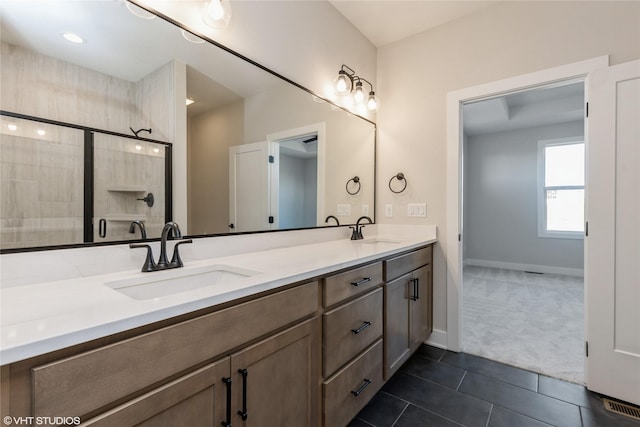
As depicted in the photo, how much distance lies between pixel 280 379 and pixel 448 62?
2.58 meters

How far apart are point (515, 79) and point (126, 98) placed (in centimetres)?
243

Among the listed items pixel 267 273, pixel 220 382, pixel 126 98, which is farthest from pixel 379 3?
pixel 220 382

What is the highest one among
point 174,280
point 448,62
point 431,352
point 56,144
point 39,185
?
point 448,62

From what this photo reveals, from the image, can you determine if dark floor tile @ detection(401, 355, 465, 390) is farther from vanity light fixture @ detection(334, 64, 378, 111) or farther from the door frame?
vanity light fixture @ detection(334, 64, 378, 111)

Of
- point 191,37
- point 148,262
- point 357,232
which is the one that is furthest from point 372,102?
point 148,262

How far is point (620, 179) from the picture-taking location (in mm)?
1694

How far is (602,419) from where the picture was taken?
155 centimetres

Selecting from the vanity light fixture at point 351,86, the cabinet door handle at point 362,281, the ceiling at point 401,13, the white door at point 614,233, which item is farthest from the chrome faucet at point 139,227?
the white door at point 614,233

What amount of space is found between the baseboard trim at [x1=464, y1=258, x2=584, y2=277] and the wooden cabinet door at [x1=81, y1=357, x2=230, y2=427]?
5830mm

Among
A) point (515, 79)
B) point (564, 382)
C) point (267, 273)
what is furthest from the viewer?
point (515, 79)

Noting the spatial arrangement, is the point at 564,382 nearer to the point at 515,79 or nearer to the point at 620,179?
the point at 620,179

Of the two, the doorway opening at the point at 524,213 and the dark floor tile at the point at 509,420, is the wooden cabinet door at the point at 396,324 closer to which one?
the dark floor tile at the point at 509,420

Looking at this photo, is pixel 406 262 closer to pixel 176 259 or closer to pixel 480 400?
pixel 480 400
